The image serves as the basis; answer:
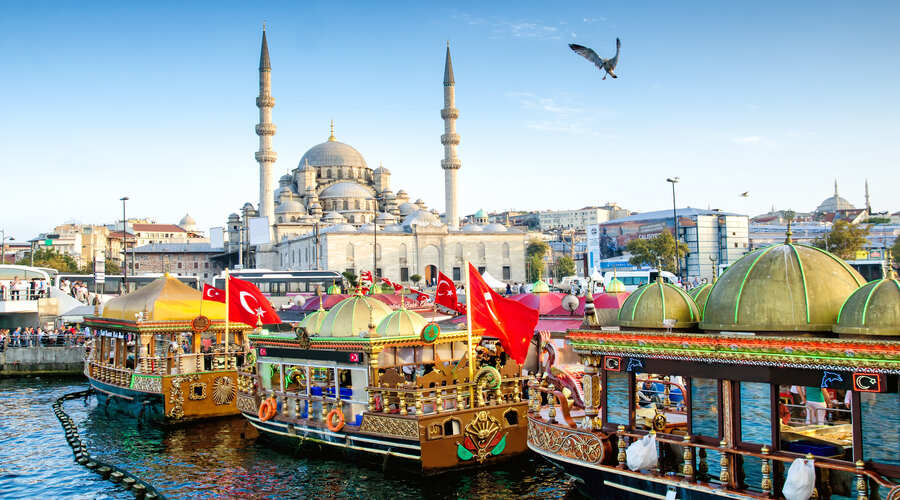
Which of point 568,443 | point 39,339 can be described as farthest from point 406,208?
point 568,443

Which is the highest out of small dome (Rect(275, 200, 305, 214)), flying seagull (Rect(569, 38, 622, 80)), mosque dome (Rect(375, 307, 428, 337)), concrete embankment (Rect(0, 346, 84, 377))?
small dome (Rect(275, 200, 305, 214))

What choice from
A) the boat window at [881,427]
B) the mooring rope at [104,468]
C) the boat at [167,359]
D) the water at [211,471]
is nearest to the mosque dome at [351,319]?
the water at [211,471]

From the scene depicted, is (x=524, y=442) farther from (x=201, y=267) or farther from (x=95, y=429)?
(x=201, y=267)

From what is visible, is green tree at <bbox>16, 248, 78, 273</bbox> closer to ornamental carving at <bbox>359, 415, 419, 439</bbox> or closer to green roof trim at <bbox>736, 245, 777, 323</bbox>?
ornamental carving at <bbox>359, 415, 419, 439</bbox>

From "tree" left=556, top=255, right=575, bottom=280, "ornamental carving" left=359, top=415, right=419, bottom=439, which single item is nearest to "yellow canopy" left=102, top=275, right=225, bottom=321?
"ornamental carving" left=359, top=415, right=419, bottom=439

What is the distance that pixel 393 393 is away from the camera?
11.1m

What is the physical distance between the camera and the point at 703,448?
7426 mm

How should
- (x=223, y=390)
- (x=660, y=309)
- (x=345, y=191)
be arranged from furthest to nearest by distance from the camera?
(x=345, y=191) → (x=223, y=390) → (x=660, y=309)

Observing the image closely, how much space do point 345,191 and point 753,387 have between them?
221 ft

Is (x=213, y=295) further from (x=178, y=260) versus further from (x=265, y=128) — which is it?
(x=178, y=260)

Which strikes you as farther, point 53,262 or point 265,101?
point 265,101

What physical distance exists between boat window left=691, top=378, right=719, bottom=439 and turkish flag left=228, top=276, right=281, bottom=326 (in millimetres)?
9131

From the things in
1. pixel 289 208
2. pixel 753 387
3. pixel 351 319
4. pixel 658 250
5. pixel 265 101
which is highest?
pixel 265 101

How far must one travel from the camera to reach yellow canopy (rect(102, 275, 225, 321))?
16.5 metres
